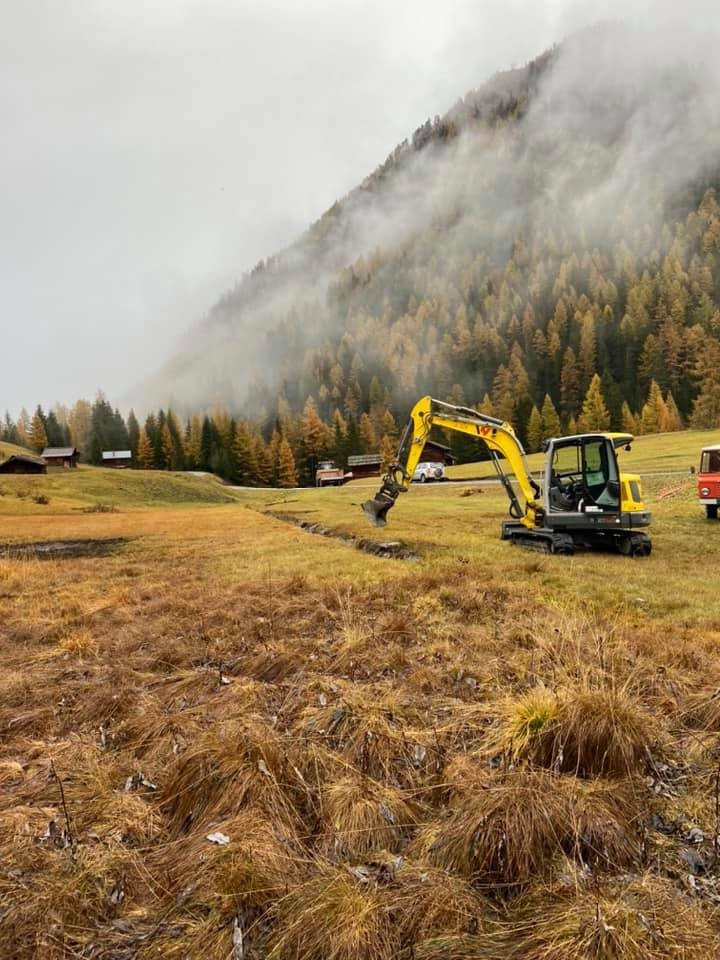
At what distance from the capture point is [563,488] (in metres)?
19.3

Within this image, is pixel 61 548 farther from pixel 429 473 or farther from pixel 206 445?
pixel 206 445

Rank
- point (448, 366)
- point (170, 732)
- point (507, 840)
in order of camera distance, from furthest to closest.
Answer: point (448, 366) → point (170, 732) → point (507, 840)

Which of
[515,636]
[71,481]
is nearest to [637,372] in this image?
[71,481]

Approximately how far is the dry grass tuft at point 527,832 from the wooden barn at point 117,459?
475 ft

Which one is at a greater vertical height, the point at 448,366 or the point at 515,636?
the point at 448,366

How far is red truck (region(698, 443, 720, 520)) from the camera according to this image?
24.1 m

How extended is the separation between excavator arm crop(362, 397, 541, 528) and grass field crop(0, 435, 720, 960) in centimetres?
972

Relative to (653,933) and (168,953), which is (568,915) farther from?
(168,953)

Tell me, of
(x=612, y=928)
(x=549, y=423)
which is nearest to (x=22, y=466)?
(x=549, y=423)

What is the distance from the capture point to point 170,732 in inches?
237

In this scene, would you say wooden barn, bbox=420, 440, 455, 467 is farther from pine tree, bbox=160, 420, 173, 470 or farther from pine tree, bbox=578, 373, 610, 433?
pine tree, bbox=160, 420, 173, 470

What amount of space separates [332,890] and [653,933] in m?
1.89

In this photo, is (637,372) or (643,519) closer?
(643,519)

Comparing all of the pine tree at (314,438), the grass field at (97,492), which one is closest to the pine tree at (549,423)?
the pine tree at (314,438)
